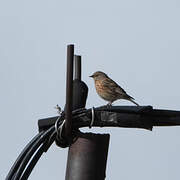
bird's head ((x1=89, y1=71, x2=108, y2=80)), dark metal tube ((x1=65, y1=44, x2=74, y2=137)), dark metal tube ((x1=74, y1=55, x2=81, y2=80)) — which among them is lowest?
dark metal tube ((x1=65, y1=44, x2=74, y2=137))

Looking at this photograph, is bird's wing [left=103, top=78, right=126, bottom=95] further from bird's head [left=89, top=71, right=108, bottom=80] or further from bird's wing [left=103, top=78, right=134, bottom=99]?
bird's head [left=89, top=71, right=108, bottom=80]

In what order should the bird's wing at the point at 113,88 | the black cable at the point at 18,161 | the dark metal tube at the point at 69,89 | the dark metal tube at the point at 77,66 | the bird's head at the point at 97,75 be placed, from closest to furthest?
the black cable at the point at 18,161, the dark metal tube at the point at 69,89, the dark metal tube at the point at 77,66, the bird's wing at the point at 113,88, the bird's head at the point at 97,75

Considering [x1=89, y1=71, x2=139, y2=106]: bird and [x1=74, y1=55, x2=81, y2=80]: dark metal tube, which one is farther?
[x1=89, y1=71, x2=139, y2=106]: bird

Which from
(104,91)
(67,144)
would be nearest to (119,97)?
(104,91)

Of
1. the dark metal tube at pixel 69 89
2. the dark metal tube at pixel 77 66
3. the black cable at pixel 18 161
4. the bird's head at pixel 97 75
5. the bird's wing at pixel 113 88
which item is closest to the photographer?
the black cable at pixel 18 161

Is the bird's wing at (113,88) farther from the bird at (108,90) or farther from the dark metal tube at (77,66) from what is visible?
the dark metal tube at (77,66)

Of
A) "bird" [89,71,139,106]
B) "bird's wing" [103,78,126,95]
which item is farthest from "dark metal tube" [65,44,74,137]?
"bird's wing" [103,78,126,95]

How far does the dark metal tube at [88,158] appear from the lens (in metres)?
4.73

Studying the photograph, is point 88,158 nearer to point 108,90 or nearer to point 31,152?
point 31,152

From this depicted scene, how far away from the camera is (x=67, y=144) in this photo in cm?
506

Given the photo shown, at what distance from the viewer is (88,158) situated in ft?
15.6

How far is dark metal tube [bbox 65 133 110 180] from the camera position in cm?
473

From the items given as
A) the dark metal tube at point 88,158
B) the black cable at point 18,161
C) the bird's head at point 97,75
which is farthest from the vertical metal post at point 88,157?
the bird's head at point 97,75

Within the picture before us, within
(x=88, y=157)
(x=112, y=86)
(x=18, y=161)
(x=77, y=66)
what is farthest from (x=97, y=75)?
(x=18, y=161)
